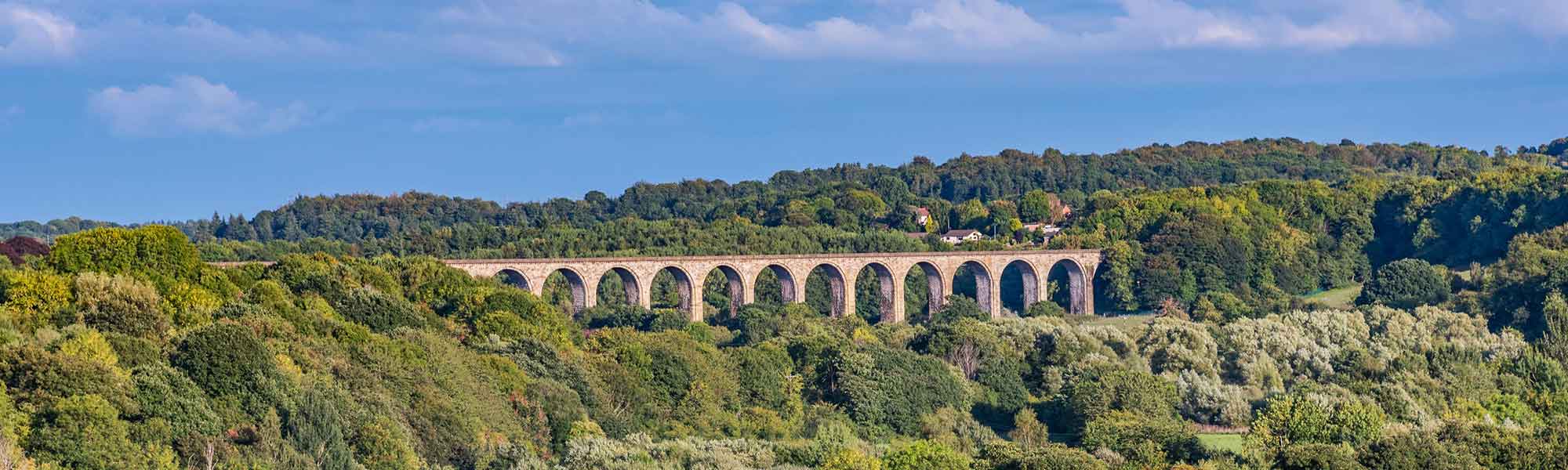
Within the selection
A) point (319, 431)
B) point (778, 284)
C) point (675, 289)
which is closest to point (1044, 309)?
point (778, 284)

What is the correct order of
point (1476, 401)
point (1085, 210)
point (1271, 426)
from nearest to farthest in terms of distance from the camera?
point (1271, 426) < point (1476, 401) < point (1085, 210)

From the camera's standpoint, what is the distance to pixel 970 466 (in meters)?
34.2

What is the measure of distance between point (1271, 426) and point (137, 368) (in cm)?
2239

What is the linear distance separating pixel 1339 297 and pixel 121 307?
5863 cm

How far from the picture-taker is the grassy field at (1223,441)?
1521 inches

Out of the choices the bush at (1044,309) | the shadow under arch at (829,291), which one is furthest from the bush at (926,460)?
the bush at (1044,309)

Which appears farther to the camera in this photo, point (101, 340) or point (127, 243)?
point (127, 243)

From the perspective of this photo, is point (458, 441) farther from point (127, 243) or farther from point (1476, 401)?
point (1476, 401)

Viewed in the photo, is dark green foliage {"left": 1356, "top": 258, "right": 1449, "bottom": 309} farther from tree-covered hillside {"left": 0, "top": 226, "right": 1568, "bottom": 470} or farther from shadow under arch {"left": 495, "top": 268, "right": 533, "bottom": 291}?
shadow under arch {"left": 495, "top": 268, "right": 533, "bottom": 291}

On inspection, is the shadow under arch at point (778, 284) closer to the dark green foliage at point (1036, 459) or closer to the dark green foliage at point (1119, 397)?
the dark green foliage at point (1119, 397)

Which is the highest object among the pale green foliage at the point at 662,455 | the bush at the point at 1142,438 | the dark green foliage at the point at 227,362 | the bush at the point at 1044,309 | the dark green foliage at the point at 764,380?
the dark green foliage at the point at 227,362

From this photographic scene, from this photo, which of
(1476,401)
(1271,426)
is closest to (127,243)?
(1271,426)

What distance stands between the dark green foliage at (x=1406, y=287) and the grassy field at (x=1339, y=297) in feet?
6.22

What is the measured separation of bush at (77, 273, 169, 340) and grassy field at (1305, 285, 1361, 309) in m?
50.6
